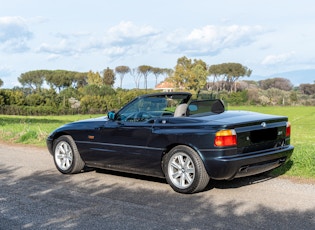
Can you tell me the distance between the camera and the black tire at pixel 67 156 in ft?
25.9

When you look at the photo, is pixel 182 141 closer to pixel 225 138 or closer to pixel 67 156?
pixel 225 138

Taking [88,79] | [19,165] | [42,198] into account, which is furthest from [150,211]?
[88,79]

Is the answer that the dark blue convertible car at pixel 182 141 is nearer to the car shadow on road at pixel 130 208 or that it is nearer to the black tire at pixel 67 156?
the black tire at pixel 67 156

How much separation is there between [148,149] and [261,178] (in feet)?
6.08

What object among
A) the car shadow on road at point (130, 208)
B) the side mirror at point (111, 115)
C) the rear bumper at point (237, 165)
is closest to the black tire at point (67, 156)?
the car shadow on road at point (130, 208)

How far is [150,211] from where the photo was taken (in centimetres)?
529

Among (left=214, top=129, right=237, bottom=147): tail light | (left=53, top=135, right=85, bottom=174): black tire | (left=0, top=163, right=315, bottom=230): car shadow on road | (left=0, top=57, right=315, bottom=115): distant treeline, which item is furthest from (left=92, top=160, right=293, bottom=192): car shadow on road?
(left=0, top=57, right=315, bottom=115): distant treeline

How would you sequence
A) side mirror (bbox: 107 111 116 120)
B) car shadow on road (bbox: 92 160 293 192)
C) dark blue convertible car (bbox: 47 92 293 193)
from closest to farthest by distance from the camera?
dark blue convertible car (bbox: 47 92 293 193)
car shadow on road (bbox: 92 160 293 192)
side mirror (bbox: 107 111 116 120)

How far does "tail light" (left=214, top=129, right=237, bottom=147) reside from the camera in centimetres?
577

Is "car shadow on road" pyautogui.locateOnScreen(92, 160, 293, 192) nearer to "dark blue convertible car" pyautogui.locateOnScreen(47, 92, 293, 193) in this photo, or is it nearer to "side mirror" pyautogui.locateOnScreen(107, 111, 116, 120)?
"dark blue convertible car" pyautogui.locateOnScreen(47, 92, 293, 193)

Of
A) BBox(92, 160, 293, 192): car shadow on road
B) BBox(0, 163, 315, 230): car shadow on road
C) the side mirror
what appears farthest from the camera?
the side mirror

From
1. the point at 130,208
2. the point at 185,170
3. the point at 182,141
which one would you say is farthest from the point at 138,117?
the point at 130,208

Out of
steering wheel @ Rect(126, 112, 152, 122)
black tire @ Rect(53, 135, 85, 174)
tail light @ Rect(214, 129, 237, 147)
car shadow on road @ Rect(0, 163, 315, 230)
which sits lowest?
car shadow on road @ Rect(0, 163, 315, 230)

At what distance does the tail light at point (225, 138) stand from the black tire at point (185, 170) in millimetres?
395
